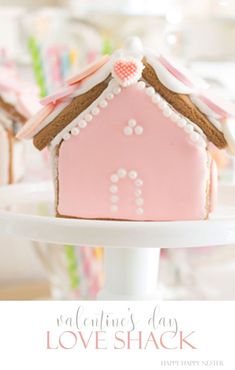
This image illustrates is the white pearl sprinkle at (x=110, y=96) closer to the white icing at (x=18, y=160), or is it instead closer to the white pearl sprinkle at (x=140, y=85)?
the white pearl sprinkle at (x=140, y=85)

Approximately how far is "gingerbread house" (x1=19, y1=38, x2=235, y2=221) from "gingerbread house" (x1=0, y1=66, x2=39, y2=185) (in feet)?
0.81

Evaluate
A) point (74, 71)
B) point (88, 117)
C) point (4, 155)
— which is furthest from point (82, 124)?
point (74, 71)

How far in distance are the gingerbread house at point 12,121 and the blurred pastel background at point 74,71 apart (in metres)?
0.37

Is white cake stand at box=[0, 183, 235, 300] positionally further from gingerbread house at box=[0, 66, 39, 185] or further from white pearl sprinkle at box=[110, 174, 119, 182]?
gingerbread house at box=[0, 66, 39, 185]

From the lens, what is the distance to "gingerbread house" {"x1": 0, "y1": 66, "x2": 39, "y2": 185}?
3.18ft

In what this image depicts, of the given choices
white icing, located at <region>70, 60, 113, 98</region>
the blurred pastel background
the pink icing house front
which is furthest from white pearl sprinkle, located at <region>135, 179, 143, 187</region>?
the blurred pastel background

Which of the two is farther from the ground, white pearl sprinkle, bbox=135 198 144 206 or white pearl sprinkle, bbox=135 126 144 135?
white pearl sprinkle, bbox=135 126 144 135

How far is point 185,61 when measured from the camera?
1487mm

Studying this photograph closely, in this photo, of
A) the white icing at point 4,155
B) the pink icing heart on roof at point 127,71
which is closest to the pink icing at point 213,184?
the pink icing heart on roof at point 127,71

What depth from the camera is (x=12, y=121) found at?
99 cm
